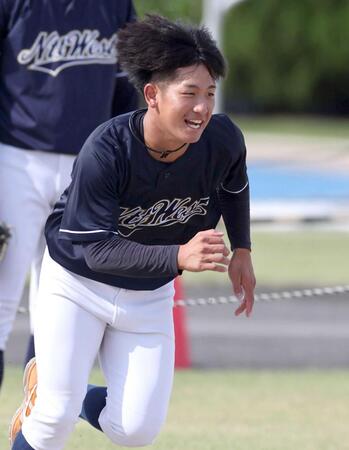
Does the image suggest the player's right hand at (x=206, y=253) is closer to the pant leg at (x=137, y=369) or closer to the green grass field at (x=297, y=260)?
the pant leg at (x=137, y=369)

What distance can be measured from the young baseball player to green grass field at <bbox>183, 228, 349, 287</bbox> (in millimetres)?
7499

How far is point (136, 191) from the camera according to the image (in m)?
4.51

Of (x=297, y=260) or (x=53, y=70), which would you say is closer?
(x=53, y=70)

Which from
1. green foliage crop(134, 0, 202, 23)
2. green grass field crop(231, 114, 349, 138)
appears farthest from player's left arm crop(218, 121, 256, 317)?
green grass field crop(231, 114, 349, 138)

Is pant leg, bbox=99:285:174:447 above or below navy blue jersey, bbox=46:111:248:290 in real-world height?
below

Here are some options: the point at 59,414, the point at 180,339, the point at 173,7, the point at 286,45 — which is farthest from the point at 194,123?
the point at 286,45

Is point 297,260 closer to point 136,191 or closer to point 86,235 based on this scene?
point 136,191

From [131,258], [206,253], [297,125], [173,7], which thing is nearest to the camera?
[206,253]

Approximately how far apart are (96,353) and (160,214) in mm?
568

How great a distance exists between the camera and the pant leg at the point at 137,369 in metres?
4.57

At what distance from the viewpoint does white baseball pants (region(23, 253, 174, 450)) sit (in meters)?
4.53

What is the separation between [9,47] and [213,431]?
6.87 feet

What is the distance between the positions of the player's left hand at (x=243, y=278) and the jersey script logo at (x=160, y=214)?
282mm

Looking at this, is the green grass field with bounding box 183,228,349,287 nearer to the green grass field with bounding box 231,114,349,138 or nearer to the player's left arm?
the player's left arm
